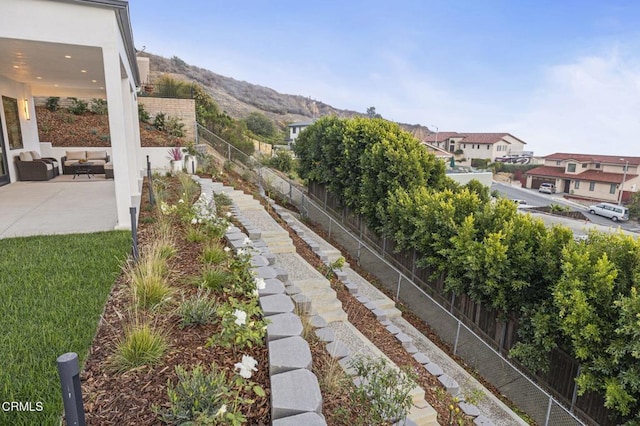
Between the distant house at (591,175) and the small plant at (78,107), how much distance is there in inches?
1767

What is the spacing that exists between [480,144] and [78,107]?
53763mm

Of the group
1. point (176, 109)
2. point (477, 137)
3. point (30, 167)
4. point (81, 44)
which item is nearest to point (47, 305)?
point (81, 44)

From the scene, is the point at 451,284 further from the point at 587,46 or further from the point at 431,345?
the point at 587,46

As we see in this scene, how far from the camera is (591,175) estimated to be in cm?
3781

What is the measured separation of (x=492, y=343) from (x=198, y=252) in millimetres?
5853

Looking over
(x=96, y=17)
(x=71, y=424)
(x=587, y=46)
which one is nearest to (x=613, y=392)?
(x=71, y=424)

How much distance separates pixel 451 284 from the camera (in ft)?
23.7

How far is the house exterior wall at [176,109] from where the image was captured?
635 inches

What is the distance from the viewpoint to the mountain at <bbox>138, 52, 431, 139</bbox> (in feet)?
160

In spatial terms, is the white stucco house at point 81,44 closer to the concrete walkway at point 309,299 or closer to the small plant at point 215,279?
the concrete walkway at point 309,299

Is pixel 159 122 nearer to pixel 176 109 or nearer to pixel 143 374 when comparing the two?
pixel 176 109

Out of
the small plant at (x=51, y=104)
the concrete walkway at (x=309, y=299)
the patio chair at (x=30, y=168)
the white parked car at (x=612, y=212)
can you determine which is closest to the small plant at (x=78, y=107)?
the small plant at (x=51, y=104)

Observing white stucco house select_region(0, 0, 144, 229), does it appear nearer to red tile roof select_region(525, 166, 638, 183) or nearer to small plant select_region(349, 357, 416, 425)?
small plant select_region(349, 357, 416, 425)

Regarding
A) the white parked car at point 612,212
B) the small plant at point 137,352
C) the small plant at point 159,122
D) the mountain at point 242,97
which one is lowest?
the white parked car at point 612,212
